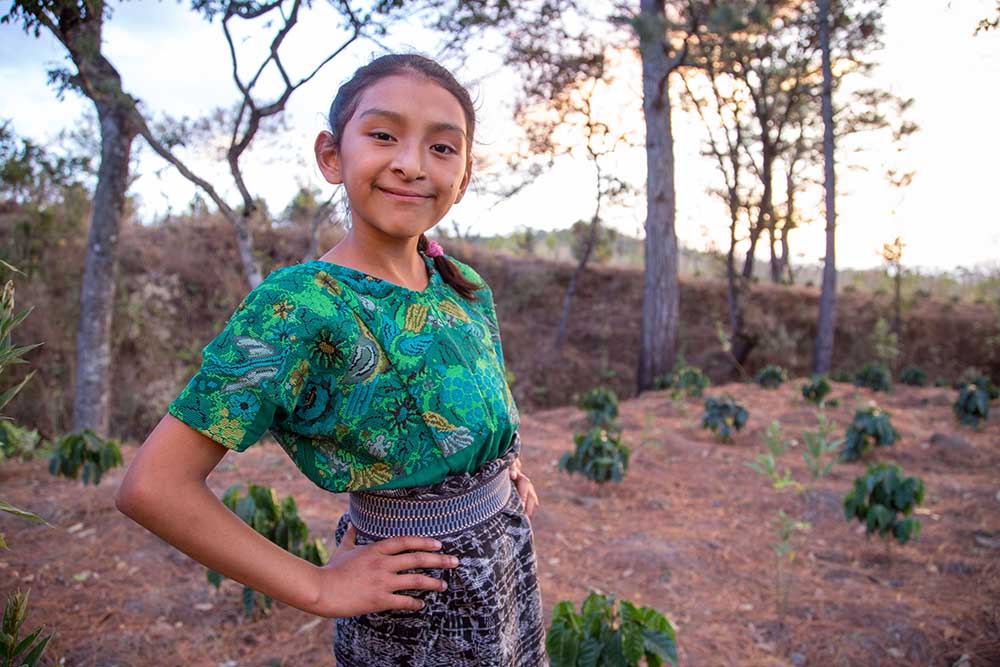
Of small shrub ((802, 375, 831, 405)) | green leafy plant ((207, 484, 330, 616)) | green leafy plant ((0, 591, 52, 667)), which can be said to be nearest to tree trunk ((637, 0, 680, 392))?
small shrub ((802, 375, 831, 405))

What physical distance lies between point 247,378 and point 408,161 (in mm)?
418

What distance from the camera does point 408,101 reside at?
40.9 inches

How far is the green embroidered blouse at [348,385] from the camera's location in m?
0.83

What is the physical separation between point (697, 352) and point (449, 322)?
488 inches

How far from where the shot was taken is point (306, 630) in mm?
2533

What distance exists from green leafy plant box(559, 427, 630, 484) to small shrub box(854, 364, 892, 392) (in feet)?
19.2

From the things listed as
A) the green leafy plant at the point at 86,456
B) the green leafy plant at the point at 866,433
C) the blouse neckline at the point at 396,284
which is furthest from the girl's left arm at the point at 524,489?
the green leafy plant at the point at 866,433

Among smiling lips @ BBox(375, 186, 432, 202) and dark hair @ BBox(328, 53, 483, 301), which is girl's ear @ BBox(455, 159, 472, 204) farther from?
smiling lips @ BBox(375, 186, 432, 202)

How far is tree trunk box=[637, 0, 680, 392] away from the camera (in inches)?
347

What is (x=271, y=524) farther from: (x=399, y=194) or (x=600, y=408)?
(x=600, y=408)

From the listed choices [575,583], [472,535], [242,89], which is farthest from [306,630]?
[242,89]

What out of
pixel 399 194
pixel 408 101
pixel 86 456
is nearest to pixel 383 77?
pixel 408 101

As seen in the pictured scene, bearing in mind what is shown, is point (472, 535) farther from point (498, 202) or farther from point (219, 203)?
point (498, 202)

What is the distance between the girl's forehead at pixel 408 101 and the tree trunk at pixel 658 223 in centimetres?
808
